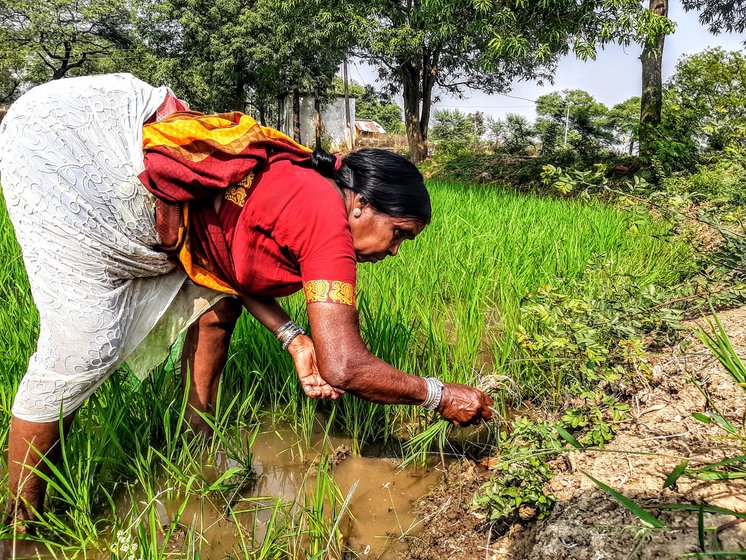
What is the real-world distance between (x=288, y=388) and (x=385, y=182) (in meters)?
1.15

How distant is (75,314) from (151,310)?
30 cm

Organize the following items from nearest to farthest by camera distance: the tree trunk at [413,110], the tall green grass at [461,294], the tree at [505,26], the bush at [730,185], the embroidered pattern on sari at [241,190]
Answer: the embroidered pattern on sari at [241,190], the tall green grass at [461,294], the bush at [730,185], the tree at [505,26], the tree trunk at [413,110]

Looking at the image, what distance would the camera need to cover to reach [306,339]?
169 cm

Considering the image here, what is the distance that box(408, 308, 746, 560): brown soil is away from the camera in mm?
1153

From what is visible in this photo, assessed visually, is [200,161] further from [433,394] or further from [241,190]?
[433,394]

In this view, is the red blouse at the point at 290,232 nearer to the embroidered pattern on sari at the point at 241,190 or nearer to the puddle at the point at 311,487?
the embroidered pattern on sari at the point at 241,190

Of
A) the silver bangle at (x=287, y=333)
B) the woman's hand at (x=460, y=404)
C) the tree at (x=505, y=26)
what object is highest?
the tree at (x=505, y=26)

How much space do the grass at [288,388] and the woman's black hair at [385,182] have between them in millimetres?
777

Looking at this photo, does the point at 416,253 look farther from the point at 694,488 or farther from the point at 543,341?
the point at 694,488

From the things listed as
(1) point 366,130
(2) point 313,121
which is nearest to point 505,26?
(2) point 313,121

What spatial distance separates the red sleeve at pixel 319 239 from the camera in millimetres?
1285

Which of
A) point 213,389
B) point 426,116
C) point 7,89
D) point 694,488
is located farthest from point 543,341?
point 7,89

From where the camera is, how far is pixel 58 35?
866 inches

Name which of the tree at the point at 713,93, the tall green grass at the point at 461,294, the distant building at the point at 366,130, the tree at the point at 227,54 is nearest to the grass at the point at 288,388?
the tall green grass at the point at 461,294
